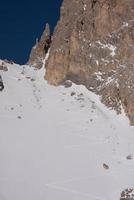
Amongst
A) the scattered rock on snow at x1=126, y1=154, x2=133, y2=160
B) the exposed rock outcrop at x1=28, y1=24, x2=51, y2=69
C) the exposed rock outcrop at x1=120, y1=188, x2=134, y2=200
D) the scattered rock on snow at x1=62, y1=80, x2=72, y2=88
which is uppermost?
the exposed rock outcrop at x1=28, y1=24, x2=51, y2=69

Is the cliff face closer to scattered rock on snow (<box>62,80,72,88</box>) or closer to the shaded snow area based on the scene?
scattered rock on snow (<box>62,80,72,88</box>)

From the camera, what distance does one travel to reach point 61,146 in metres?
34.4

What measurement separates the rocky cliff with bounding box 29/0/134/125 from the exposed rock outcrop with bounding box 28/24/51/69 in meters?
3.71

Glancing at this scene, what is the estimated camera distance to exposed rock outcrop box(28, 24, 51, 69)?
5424 centimetres

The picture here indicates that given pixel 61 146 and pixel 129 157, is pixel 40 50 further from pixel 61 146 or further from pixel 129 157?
pixel 129 157

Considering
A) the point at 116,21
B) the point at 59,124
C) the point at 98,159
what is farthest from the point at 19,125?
the point at 116,21

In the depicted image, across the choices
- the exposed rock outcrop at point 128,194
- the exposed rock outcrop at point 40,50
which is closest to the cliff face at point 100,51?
the exposed rock outcrop at point 40,50

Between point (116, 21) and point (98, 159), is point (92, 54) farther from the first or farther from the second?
point (98, 159)

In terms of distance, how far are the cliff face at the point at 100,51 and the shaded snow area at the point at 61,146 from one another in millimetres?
1378

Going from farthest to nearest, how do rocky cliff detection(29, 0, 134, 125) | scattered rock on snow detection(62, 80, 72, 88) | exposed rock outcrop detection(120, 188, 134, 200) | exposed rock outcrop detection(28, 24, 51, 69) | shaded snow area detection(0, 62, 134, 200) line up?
exposed rock outcrop detection(28, 24, 51, 69)
scattered rock on snow detection(62, 80, 72, 88)
rocky cliff detection(29, 0, 134, 125)
shaded snow area detection(0, 62, 134, 200)
exposed rock outcrop detection(120, 188, 134, 200)

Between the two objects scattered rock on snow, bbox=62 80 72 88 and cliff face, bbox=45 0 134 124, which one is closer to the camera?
cliff face, bbox=45 0 134 124

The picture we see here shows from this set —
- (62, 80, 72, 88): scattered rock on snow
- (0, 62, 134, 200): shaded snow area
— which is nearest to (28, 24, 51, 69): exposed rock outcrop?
(62, 80, 72, 88): scattered rock on snow

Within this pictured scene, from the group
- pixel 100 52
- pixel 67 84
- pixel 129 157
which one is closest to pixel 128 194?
pixel 129 157

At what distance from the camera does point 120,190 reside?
95.5 feet
